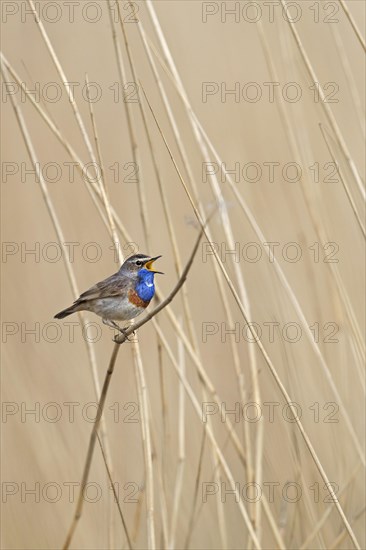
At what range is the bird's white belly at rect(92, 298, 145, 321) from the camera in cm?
271

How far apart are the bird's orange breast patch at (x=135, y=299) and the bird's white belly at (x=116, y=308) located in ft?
0.04

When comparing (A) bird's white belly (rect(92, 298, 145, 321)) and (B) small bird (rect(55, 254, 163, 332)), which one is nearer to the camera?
(B) small bird (rect(55, 254, 163, 332))

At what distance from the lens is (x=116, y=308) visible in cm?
274

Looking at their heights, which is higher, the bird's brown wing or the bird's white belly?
the bird's brown wing

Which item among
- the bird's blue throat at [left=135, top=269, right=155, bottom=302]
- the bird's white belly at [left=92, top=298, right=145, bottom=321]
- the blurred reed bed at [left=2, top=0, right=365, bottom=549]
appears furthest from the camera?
the bird's white belly at [left=92, top=298, right=145, bottom=321]

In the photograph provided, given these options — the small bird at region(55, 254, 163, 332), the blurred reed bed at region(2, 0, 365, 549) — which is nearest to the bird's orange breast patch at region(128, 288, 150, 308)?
the small bird at region(55, 254, 163, 332)

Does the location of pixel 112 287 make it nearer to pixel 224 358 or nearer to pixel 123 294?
pixel 123 294

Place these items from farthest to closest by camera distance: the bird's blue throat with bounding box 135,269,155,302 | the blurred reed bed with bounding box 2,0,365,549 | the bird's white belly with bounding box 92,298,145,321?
1. the bird's white belly with bounding box 92,298,145,321
2. the bird's blue throat with bounding box 135,269,155,302
3. the blurred reed bed with bounding box 2,0,365,549

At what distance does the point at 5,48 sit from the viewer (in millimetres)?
4035

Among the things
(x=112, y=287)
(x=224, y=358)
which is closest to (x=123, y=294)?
(x=112, y=287)

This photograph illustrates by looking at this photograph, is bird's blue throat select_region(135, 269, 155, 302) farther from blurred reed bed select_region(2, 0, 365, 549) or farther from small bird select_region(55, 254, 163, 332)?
blurred reed bed select_region(2, 0, 365, 549)

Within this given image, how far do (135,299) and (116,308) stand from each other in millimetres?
89

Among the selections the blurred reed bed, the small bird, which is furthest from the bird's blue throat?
the blurred reed bed

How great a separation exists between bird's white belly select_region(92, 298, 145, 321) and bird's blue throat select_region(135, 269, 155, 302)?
68mm
